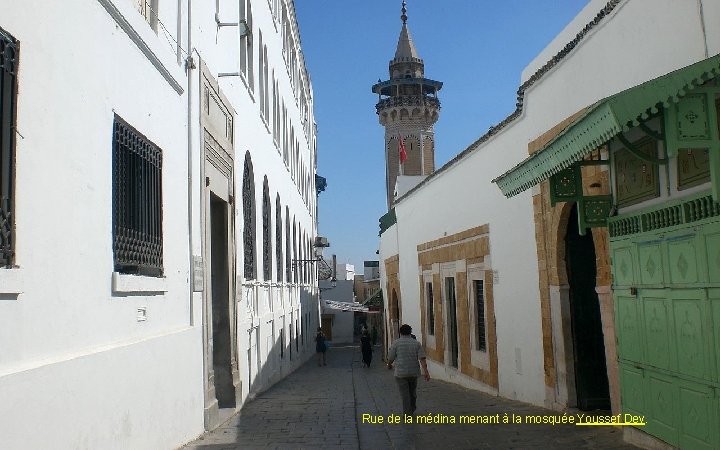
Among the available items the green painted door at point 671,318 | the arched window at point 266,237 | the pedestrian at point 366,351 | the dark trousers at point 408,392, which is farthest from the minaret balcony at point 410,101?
the green painted door at point 671,318

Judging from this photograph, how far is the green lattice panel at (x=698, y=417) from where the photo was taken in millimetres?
4957

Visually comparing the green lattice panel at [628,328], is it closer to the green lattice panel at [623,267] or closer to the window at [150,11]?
A: the green lattice panel at [623,267]

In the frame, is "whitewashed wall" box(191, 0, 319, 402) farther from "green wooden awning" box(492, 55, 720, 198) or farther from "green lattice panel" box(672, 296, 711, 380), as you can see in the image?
"green lattice panel" box(672, 296, 711, 380)

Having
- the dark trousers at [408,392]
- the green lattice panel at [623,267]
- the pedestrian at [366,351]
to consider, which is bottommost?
the pedestrian at [366,351]

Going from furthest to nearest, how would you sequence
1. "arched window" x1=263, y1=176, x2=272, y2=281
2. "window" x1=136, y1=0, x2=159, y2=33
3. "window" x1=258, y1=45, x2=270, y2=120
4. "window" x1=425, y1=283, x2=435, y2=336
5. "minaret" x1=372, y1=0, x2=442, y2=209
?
"minaret" x1=372, y1=0, x2=442, y2=209 → "window" x1=425, y1=283, x2=435, y2=336 → "window" x1=258, y1=45, x2=270, y2=120 → "arched window" x1=263, y1=176, x2=272, y2=281 → "window" x1=136, y1=0, x2=159, y2=33

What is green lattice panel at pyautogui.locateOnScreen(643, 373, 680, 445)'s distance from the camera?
5547 mm

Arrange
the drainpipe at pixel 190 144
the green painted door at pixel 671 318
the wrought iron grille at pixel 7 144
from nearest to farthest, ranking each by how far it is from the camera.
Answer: the wrought iron grille at pixel 7 144, the green painted door at pixel 671 318, the drainpipe at pixel 190 144

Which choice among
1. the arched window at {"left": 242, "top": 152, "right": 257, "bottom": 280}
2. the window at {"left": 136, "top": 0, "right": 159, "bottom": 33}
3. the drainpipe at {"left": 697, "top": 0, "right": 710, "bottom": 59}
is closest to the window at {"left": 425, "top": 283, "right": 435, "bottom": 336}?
the arched window at {"left": 242, "top": 152, "right": 257, "bottom": 280}

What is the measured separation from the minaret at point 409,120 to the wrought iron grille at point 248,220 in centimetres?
3154

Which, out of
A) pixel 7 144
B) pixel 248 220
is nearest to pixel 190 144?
pixel 7 144

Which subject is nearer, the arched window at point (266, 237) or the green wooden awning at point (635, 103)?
the green wooden awning at point (635, 103)

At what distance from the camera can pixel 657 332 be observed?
19.1 feet

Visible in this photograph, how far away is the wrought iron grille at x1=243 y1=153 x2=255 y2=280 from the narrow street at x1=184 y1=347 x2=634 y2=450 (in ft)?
7.81

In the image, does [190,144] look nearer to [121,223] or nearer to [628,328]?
[121,223]
